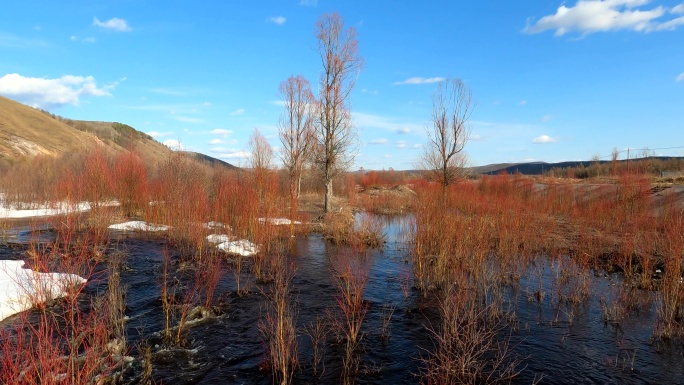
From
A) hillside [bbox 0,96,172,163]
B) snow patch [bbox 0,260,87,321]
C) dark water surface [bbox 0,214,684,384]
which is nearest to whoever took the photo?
dark water surface [bbox 0,214,684,384]

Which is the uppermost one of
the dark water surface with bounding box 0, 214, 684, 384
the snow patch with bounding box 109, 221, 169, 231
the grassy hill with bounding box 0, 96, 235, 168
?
the grassy hill with bounding box 0, 96, 235, 168

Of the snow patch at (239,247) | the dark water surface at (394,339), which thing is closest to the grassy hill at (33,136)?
the snow patch at (239,247)

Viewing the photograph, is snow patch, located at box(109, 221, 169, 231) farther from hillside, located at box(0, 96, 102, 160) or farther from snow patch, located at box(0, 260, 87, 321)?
hillside, located at box(0, 96, 102, 160)

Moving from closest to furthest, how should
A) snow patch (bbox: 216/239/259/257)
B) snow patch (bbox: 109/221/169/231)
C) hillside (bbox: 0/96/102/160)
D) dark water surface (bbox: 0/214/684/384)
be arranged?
dark water surface (bbox: 0/214/684/384) → snow patch (bbox: 216/239/259/257) → snow patch (bbox: 109/221/169/231) → hillside (bbox: 0/96/102/160)

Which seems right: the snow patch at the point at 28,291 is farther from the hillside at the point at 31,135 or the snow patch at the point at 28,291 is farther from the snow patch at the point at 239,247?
the hillside at the point at 31,135

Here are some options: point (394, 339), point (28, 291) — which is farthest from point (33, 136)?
point (394, 339)

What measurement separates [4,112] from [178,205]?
66.7 meters

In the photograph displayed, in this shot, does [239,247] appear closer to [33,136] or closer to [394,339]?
[394,339]

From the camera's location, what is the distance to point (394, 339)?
6574 millimetres

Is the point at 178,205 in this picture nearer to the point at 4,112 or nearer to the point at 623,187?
the point at 623,187

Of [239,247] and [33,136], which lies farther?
[33,136]

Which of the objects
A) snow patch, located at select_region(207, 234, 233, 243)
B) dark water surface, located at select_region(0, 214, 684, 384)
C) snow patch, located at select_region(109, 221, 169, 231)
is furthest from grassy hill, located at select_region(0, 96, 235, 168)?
dark water surface, located at select_region(0, 214, 684, 384)

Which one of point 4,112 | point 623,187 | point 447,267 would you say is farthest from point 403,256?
point 4,112

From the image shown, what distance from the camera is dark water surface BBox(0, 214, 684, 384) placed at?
5.36 m
